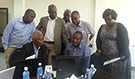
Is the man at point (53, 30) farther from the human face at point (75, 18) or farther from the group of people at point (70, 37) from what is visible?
the human face at point (75, 18)

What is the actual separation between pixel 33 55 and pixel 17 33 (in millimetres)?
1536

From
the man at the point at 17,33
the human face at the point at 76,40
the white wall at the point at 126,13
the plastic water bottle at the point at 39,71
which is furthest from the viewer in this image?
the white wall at the point at 126,13

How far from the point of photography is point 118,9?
6.71 m

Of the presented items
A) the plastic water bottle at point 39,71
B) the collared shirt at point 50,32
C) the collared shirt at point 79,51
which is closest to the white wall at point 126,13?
the collared shirt at point 50,32

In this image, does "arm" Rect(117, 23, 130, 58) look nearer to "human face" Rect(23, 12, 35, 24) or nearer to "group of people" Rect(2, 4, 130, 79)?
"group of people" Rect(2, 4, 130, 79)

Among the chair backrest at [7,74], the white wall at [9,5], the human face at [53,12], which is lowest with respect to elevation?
the chair backrest at [7,74]

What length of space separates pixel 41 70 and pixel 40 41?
473 millimetres

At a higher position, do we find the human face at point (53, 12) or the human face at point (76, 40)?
the human face at point (53, 12)

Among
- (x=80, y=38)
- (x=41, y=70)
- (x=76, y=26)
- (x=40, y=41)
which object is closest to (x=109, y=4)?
(x=76, y=26)

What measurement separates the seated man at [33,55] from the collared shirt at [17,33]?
0.66 m

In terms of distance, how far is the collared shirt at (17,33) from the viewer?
4.19 m

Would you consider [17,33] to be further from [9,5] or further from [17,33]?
[9,5]

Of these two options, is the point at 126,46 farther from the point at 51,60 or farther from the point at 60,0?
the point at 60,0

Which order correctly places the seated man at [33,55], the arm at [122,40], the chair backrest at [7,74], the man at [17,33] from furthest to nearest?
the man at [17,33] → the arm at [122,40] → the seated man at [33,55] → the chair backrest at [7,74]
